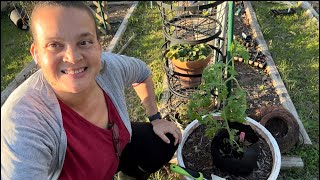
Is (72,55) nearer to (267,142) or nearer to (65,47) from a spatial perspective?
(65,47)

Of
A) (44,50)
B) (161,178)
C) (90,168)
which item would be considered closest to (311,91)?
(161,178)

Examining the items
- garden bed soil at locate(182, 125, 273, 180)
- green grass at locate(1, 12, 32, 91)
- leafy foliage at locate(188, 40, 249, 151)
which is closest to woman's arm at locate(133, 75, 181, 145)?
garden bed soil at locate(182, 125, 273, 180)

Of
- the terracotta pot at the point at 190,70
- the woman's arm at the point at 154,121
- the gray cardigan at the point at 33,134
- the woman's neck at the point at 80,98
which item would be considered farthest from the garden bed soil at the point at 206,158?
the gray cardigan at the point at 33,134

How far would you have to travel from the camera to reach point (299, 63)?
3.96 meters

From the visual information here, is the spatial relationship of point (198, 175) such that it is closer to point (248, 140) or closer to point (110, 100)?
point (248, 140)

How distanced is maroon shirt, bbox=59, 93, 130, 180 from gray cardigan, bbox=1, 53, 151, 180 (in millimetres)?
65

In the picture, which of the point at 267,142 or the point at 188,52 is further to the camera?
the point at 188,52

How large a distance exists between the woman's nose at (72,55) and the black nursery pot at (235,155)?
3.79ft

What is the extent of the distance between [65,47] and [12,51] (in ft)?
11.7

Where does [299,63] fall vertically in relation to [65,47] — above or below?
below

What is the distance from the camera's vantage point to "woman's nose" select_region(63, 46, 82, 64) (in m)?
1.47

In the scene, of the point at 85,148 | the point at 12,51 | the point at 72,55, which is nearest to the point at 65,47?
the point at 72,55

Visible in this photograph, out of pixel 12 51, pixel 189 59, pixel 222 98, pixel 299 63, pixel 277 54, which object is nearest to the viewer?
pixel 222 98

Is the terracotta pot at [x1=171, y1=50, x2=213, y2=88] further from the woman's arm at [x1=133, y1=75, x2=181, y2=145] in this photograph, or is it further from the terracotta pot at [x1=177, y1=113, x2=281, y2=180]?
the terracotta pot at [x1=177, y1=113, x2=281, y2=180]
